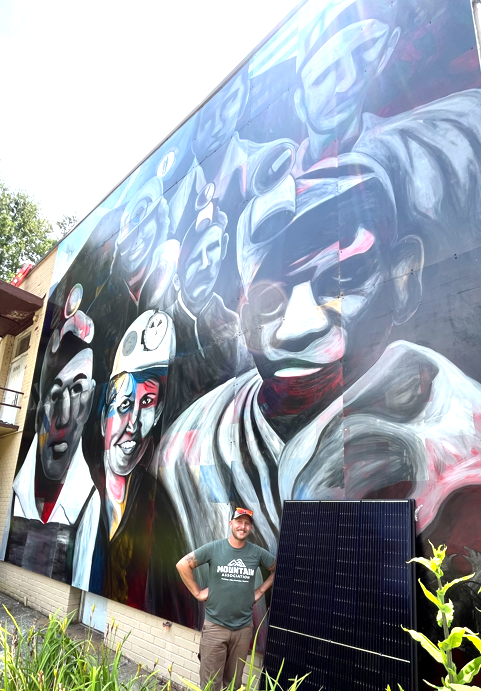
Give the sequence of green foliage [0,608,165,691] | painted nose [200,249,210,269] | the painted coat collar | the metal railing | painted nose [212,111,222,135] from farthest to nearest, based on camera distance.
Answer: the metal railing < the painted coat collar < painted nose [212,111,222,135] < painted nose [200,249,210,269] < green foliage [0,608,165,691]

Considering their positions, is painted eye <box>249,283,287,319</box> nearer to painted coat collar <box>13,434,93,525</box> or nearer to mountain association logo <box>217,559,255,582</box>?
mountain association logo <box>217,559,255,582</box>

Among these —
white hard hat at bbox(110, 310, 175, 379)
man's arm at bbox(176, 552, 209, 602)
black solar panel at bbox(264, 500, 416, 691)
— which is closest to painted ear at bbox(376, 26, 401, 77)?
white hard hat at bbox(110, 310, 175, 379)

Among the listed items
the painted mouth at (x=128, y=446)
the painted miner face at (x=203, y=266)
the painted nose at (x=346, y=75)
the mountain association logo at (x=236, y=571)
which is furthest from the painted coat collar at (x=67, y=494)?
the painted nose at (x=346, y=75)

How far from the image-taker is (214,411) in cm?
582

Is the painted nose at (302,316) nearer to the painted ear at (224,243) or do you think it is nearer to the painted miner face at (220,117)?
the painted ear at (224,243)

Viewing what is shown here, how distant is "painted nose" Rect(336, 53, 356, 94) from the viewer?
530cm

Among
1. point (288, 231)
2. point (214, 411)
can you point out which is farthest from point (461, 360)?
point (214, 411)

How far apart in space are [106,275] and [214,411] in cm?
475

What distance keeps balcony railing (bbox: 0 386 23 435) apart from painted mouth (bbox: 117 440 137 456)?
4.96 meters

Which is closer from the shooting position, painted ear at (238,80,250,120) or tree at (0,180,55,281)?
painted ear at (238,80,250,120)

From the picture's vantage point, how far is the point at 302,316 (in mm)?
5043

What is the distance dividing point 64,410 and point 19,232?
16473 millimetres

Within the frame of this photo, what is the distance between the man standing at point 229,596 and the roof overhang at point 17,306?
9.79 m

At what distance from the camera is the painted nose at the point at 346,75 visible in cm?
530
